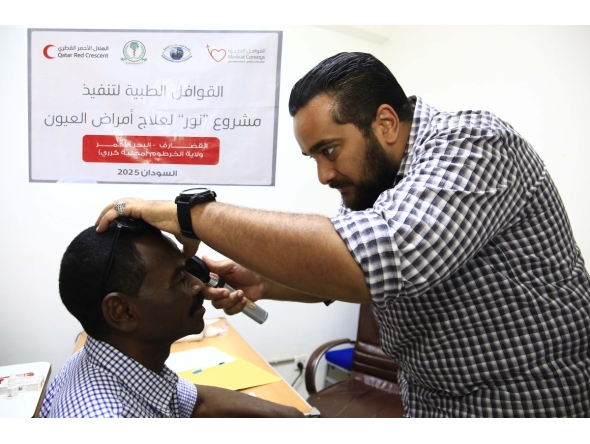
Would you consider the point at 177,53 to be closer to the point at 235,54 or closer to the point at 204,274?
the point at 235,54

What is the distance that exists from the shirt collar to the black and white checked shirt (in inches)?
23.1

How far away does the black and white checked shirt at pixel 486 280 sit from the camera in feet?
2.40

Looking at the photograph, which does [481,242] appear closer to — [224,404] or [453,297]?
[453,297]

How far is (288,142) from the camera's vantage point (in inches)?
93.4

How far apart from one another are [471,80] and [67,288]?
6.87 ft

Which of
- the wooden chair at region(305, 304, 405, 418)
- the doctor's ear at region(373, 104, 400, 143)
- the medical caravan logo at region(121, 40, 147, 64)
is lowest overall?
the wooden chair at region(305, 304, 405, 418)

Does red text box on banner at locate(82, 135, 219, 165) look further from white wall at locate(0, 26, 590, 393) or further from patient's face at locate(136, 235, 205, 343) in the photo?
patient's face at locate(136, 235, 205, 343)

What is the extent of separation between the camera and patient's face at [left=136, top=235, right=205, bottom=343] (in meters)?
0.96

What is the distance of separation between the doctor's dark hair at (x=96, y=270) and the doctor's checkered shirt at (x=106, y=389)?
0.30 ft

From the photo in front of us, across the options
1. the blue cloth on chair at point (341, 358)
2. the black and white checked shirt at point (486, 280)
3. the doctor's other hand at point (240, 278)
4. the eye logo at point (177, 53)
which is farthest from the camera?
Answer: the blue cloth on chair at point (341, 358)

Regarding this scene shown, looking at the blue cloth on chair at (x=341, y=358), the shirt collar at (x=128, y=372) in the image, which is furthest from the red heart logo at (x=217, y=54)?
the blue cloth on chair at (x=341, y=358)

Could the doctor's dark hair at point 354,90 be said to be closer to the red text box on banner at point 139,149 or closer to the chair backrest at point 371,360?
the red text box on banner at point 139,149

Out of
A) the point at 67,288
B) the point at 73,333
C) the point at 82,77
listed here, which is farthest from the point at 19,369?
the point at 82,77

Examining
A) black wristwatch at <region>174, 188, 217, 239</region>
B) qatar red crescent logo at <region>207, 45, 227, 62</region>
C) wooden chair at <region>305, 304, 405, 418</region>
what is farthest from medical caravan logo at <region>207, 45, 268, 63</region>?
wooden chair at <region>305, 304, 405, 418</region>
